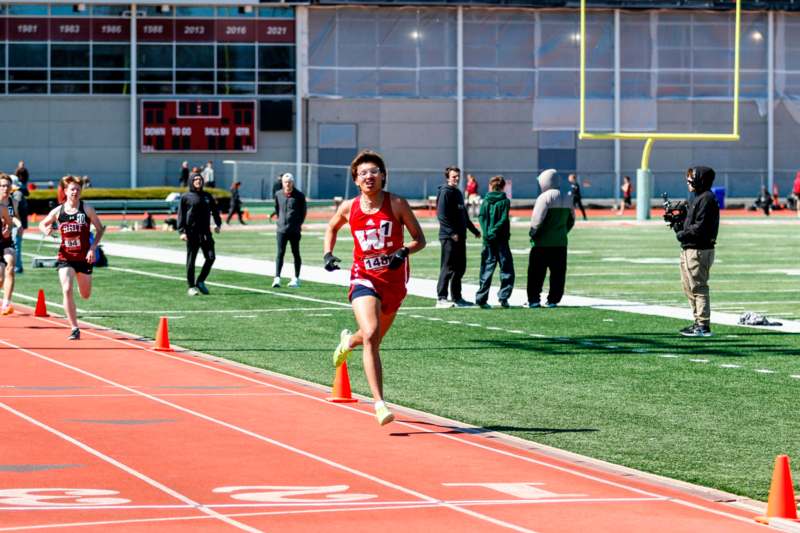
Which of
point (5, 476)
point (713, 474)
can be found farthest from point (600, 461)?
point (5, 476)

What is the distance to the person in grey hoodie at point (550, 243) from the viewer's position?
74.0ft

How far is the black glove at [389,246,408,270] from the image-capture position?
11.5m

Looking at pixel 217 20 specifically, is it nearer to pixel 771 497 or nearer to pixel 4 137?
pixel 4 137

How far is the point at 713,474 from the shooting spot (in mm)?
9922

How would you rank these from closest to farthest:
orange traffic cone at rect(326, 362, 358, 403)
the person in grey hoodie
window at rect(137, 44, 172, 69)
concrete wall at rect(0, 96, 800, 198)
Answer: orange traffic cone at rect(326, 362, 358, 403), the person in grey hoodie, concrete wall at rect(0, 96, 800, 198), window at rect(137, 44, 172, 69)

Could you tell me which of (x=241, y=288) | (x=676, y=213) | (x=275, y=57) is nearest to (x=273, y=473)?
(x=676, y=213)

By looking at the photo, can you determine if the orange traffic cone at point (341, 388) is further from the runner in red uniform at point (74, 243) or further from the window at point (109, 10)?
the window at point (109, 10)

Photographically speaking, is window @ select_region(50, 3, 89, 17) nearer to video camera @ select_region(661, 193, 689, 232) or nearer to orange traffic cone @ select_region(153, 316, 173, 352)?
video camera @ select_region(661, 193, 689, 232)

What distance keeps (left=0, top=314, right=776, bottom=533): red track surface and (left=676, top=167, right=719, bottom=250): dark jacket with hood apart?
6.19 meters

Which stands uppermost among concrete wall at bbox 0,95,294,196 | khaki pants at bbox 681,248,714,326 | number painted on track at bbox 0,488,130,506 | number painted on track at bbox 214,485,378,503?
concrete wall at bbox 0,95,294,196

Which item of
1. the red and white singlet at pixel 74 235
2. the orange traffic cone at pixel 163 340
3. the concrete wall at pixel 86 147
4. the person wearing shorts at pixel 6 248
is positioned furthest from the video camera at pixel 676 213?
the concrete wall at pixel 86 147

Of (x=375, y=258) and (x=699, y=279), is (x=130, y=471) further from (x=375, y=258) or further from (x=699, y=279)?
(x=699, y=279)

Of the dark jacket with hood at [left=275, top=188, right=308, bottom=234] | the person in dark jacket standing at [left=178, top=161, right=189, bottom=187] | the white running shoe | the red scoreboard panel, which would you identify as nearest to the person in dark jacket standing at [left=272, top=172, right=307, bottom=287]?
the dark jacket with hood at [left=275, top=188, right=308, bottom=234]

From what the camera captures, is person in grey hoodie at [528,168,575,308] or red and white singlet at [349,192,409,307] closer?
red and white singlet at [349,192,409,307]
